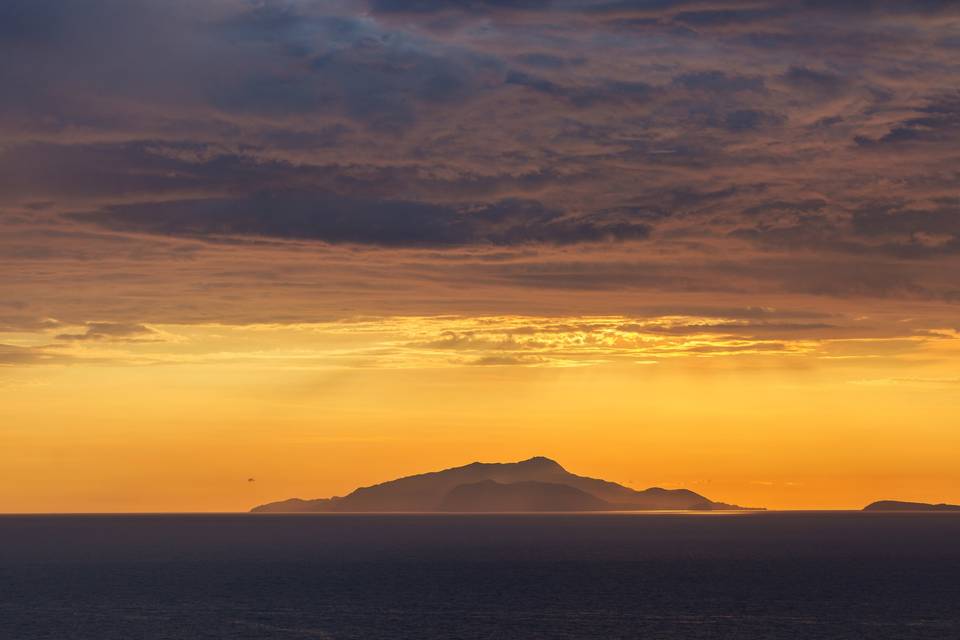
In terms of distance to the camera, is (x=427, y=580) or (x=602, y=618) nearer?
(x=602, y=618)

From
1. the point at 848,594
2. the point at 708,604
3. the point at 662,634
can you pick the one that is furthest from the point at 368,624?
the point at 848,594

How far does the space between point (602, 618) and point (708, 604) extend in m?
21.3

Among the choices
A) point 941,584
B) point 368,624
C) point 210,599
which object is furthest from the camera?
point 941,584

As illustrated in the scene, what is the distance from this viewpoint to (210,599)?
150000 millimetres

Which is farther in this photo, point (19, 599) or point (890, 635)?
point (19, 599)

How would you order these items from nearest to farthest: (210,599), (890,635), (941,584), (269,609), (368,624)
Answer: (890,635), (368,624), (269,609), (210,599), (941,584)

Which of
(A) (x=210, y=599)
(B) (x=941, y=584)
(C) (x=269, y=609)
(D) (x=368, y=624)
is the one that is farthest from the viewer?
(B) (x=941, y=584)

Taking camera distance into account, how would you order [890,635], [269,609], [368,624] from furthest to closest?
1. [269,609]
2. [368,624]
3. [890,635]

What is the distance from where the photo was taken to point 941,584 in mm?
172375

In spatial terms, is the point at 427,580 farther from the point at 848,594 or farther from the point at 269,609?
the point at 848,594

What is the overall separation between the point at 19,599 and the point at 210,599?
2538 cm

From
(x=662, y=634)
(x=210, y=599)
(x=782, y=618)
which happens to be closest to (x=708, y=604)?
(x=782, y=618)

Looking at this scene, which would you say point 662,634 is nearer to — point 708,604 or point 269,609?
point 708,604

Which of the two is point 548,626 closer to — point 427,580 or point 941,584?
point 427,580
